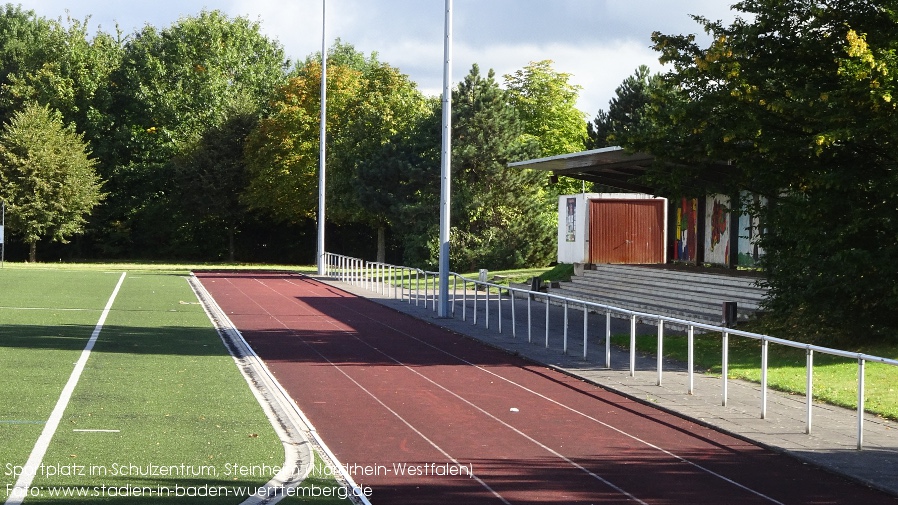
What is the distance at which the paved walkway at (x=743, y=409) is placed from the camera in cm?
955

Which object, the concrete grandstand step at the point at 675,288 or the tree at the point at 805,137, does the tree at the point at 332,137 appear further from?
the tree at the point at 805,137

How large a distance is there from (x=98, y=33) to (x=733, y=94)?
68675 mm

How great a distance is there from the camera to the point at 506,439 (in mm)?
10242

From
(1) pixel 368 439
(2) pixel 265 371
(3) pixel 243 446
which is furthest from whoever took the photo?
(2) pixel 265 371

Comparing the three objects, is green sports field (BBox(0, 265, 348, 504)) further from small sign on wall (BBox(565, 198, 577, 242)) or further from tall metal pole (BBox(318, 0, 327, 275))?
tall metal pole (BBox(318, 0, 327, 275))

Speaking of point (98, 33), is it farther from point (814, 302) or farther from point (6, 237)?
point (814, 302)

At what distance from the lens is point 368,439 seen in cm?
1003

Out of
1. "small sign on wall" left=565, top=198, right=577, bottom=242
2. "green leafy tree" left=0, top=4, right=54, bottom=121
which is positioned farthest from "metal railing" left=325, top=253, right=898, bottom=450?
"green leafy tree" left=0, top=4, right=54, bottom=121

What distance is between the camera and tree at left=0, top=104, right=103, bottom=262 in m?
60.6

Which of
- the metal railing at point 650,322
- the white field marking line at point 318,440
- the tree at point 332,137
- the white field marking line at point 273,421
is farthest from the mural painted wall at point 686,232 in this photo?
the tree at point 332,137

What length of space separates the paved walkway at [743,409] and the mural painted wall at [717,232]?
10.6m

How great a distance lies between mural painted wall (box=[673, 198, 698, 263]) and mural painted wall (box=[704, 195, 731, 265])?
805 millimetres

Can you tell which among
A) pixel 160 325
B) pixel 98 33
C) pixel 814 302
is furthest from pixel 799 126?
pixel 98 33

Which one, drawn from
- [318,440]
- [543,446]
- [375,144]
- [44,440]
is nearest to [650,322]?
[543,446]
